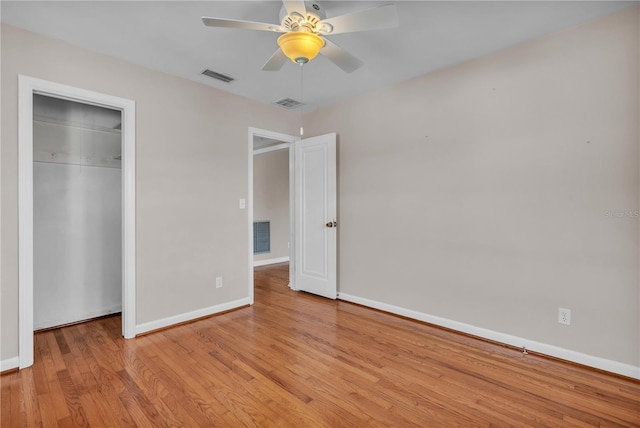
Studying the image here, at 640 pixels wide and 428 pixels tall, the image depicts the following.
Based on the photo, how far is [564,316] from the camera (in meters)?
2.41

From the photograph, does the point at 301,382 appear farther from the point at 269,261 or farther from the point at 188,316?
the point at 269,261

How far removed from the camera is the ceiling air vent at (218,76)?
306 centimetres

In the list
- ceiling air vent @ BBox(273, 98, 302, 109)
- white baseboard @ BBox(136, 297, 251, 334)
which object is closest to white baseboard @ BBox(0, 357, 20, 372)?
white baseboard @ BBox(136, 297, 251, 334)

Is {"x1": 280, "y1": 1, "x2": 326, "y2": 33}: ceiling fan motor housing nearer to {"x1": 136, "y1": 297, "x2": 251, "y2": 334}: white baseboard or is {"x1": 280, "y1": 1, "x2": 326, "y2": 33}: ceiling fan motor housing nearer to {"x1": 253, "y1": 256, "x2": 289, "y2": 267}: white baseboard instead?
{"x1": 136, "y1": 297, "x2": 251, "y2": 334}: white baseboard

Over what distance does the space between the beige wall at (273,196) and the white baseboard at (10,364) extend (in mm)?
Answer: 3956

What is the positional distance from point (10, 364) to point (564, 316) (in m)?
4.04

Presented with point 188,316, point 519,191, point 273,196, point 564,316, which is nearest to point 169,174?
point 188,316

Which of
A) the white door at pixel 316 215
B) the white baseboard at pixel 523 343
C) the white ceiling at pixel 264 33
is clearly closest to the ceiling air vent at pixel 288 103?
the white door at pixel 316 215

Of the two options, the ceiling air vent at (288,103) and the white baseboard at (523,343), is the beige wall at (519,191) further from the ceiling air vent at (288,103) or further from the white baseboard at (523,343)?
the ceiling air vent at (288,103)

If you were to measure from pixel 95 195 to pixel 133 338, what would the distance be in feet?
5.15

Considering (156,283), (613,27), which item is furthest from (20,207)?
(613,27)

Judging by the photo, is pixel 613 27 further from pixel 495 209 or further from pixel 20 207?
pixel 20 207

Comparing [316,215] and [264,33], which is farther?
[316,215]

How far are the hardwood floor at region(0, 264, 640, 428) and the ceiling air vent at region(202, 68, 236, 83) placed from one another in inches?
97.0
